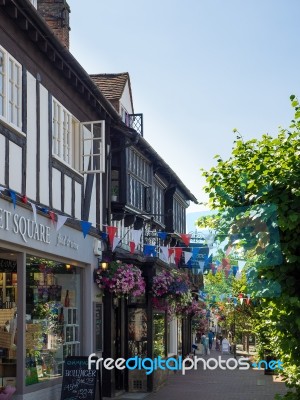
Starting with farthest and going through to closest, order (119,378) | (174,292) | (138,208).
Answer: (138,208), (174,292), (119,378)

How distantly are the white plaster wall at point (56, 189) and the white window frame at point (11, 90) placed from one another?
2.20 meters

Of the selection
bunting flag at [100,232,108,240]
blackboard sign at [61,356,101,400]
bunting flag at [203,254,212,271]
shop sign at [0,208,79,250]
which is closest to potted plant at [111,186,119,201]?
bunting flag at [100,232,108,240]

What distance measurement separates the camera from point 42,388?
15.1m

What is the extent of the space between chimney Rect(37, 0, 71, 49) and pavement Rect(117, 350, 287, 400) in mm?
10348

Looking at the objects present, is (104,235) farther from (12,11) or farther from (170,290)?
(12,11)

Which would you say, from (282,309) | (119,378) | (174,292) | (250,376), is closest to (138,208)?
(174,292)

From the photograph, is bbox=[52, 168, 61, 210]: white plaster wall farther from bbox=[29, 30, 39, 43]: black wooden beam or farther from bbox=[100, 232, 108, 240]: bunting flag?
bbox=[100, 232, 108, 240]: bunting flag

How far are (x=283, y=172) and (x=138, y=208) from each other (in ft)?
55.3

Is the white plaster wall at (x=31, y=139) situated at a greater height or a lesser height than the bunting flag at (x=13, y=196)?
greater

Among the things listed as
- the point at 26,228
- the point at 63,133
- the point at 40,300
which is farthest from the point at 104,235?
the point at 26,228

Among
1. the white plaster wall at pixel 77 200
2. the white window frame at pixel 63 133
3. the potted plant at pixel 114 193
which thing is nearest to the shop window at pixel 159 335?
the potted plant at pixel 114 193

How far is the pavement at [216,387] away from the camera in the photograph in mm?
20453

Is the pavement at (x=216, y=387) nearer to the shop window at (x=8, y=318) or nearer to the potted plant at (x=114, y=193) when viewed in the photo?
the potted plant at (x=114, y=193)

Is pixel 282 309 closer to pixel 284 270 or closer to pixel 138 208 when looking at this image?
pixel 284 270
